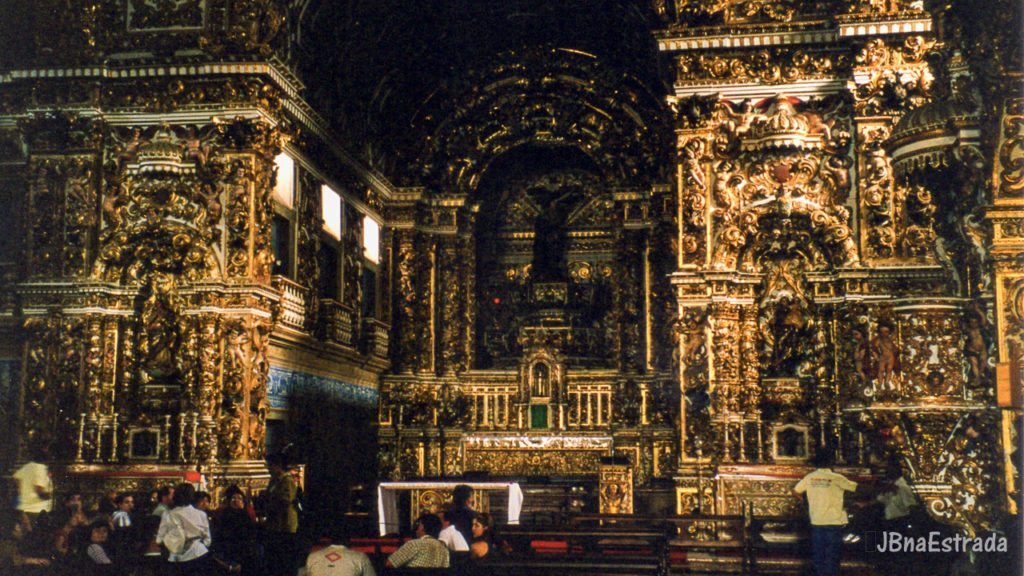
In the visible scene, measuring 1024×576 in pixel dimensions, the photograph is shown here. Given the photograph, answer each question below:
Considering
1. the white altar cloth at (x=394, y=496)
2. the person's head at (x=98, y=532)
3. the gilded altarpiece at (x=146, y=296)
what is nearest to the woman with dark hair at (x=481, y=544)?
the person's head at (x=98, y=532)

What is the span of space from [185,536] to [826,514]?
7108 millimetres

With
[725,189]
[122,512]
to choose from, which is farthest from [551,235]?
[122,512]

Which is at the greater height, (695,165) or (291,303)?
(695,165)

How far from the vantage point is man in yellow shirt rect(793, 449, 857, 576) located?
12.8 meters

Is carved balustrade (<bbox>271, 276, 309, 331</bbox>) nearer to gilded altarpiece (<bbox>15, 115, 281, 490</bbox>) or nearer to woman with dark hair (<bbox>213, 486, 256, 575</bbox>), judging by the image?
gilded altarpiece (<bbox>15, 115, 281, 490</bbox>)

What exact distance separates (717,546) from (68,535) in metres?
7.84

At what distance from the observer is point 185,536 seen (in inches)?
436

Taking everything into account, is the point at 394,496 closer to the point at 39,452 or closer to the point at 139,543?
the point at 39,452

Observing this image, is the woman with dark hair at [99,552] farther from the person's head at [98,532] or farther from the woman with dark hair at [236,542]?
the woman with dark hair at [236,542]

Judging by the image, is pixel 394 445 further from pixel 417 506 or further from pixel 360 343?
pixel 417 506

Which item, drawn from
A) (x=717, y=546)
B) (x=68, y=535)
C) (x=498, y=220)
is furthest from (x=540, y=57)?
(x=68, y=535)

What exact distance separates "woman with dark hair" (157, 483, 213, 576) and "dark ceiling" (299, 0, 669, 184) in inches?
420

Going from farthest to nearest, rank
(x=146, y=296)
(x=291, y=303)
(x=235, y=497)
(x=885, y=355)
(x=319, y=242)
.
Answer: (x=319, y=242)
(x=291, y=303)
(x=146, y=296)
(x=235, y=497)
(x=885, y=355)

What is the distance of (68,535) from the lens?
12.2 meters
